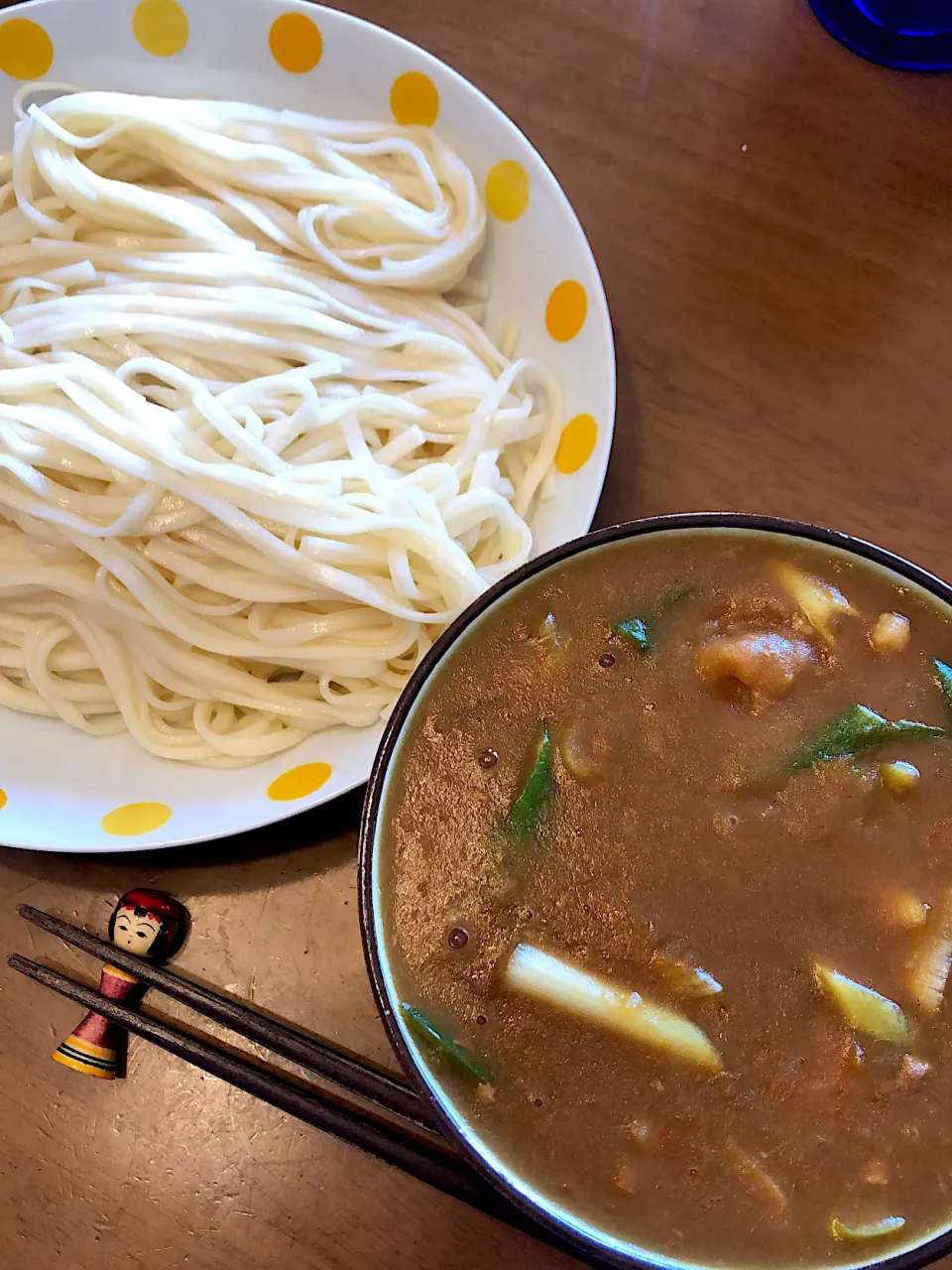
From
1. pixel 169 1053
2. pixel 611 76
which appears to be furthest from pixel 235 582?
pixel 611 76

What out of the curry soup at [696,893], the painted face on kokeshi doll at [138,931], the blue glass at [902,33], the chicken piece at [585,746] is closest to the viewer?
the curry soup at [696,893]

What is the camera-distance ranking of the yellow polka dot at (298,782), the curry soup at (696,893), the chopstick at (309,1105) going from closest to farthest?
the curry soup at (696,893), the chopstick at (309,1105), the yellow polka dot at (298,782)

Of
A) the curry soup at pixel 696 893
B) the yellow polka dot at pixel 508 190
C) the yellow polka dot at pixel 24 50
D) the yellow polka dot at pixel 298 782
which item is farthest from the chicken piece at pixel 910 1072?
the yellow polka dot at pixel 24 50

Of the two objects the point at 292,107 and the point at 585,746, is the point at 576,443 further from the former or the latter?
the point at 292,107

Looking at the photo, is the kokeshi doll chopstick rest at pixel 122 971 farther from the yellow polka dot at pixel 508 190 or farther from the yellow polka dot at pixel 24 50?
the yellow polka dot at pixel 24 50

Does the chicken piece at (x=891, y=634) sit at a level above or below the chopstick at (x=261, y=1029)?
above

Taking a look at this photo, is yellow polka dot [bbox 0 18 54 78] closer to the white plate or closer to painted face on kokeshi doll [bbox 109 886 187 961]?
the white plate

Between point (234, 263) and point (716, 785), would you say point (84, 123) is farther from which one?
point (716, 785)
